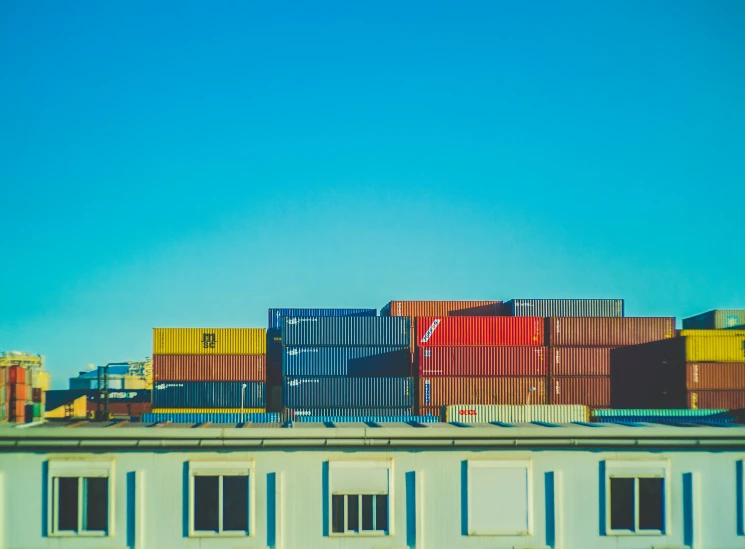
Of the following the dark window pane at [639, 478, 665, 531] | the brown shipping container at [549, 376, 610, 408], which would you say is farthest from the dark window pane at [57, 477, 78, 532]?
the brown shipping container at [549, 376, 610, 408]

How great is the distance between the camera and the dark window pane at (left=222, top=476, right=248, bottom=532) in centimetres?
1708

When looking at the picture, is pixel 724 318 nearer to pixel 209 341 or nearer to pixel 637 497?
pixel 209 341

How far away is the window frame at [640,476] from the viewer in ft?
57.7

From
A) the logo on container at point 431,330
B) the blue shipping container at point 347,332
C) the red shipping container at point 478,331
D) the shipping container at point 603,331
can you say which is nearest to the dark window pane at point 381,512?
the red shipping container at point 478,331

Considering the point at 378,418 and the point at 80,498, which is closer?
the point at 80,498

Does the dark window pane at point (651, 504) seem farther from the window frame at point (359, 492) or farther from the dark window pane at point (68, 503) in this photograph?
the dark window pane at point (68, 503)

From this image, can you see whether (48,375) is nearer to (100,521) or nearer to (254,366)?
(254,366)

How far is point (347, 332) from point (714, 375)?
26.6 meters

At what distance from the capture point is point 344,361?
52.8 meters

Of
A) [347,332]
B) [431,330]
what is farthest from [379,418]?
[431,330]

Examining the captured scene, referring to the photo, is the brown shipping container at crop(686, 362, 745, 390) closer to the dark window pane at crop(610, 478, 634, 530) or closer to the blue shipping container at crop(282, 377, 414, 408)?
the blue shipping container at crop(282, 377, 414, 408)

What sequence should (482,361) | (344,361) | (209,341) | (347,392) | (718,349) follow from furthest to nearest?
(209,341), (344,361), (482,361), (347,392), (718,349)

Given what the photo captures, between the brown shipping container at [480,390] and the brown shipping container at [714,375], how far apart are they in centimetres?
1020

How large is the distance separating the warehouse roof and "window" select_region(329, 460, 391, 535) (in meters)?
0.58
